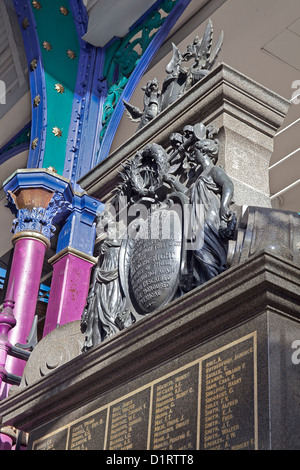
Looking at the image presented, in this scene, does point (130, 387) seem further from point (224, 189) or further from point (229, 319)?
point (224, 189)

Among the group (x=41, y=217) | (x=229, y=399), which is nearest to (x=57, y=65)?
(x=41, y=217)

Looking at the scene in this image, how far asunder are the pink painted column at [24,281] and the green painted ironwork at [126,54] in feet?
4.97

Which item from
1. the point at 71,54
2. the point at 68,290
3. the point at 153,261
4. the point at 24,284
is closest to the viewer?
the point at 153,261

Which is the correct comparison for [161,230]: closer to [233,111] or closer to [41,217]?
[233,111]

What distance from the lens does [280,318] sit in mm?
3443

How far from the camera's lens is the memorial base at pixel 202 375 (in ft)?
10.7

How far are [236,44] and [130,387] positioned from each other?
206 inches

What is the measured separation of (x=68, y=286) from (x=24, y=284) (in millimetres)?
432

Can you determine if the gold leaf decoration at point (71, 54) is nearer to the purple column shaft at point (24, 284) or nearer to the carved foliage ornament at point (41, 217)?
the carved foliage ornament at point (41, 217)

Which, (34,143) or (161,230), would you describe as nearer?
(161,230)

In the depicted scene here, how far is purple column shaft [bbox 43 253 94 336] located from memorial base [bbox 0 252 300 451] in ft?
10.6

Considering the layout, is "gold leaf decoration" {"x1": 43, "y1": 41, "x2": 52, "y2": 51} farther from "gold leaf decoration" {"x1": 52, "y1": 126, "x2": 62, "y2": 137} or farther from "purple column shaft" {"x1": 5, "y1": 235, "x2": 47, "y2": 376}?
"purple column shaft" {"x1": 5, "y1": 235, "x2": 47, "y2": 376}

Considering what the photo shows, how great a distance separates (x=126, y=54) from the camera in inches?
361

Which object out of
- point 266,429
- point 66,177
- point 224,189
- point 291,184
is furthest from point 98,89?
point 266,429
